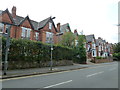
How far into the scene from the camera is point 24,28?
24.9 metres

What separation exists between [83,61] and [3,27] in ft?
67.2

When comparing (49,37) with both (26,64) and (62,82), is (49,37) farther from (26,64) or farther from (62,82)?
(62,82)

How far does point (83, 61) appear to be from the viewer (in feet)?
89.2

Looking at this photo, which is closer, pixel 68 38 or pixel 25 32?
pixel 25 32

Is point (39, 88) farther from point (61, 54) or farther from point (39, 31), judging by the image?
point (39, 31)

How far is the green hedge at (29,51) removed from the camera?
520 inches

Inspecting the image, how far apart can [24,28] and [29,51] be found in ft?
38.6

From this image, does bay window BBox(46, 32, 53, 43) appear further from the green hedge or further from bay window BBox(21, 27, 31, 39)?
the green hedge

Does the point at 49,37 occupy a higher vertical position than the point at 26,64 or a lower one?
higher

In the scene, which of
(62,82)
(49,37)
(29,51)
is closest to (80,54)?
(49,37)

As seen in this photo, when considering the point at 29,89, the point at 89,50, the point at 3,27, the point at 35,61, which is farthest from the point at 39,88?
the point at 89,50

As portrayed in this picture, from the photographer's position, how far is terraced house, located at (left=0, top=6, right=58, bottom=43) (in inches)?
875

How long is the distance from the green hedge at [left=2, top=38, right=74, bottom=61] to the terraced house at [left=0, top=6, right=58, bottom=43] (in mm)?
5845

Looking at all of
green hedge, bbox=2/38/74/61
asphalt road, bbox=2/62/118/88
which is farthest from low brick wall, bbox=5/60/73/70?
asphalt road, bbox=2/62/118/88
